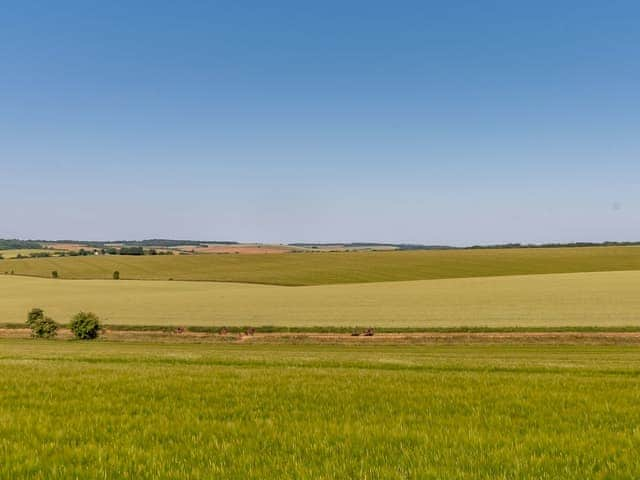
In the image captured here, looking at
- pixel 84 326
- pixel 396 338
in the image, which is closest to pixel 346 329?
pixel 396 338

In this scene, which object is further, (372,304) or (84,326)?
(372,304)

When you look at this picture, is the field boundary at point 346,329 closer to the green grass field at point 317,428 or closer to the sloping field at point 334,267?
the green grass field at point 317,428

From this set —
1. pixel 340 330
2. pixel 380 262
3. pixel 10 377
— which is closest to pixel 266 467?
pixel 10 377

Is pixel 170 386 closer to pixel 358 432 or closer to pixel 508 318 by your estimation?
pixel 358 432

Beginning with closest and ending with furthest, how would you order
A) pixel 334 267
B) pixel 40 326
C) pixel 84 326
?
pixel 84 326, pixel 40 326, pixel 334 267

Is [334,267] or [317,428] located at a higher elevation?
[317,428]

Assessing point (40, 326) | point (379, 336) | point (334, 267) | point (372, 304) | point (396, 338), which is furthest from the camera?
point (334, 267)

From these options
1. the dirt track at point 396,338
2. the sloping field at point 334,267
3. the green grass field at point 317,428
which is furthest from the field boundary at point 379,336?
the sloping field at point 334,267

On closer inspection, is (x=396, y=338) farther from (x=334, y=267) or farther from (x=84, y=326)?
(x=334, y=267)

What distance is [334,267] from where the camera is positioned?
12331 cm

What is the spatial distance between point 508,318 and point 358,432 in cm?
4331

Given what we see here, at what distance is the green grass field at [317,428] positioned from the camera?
197 inches

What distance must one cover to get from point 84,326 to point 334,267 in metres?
84.3

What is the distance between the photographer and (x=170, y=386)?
9305mm
